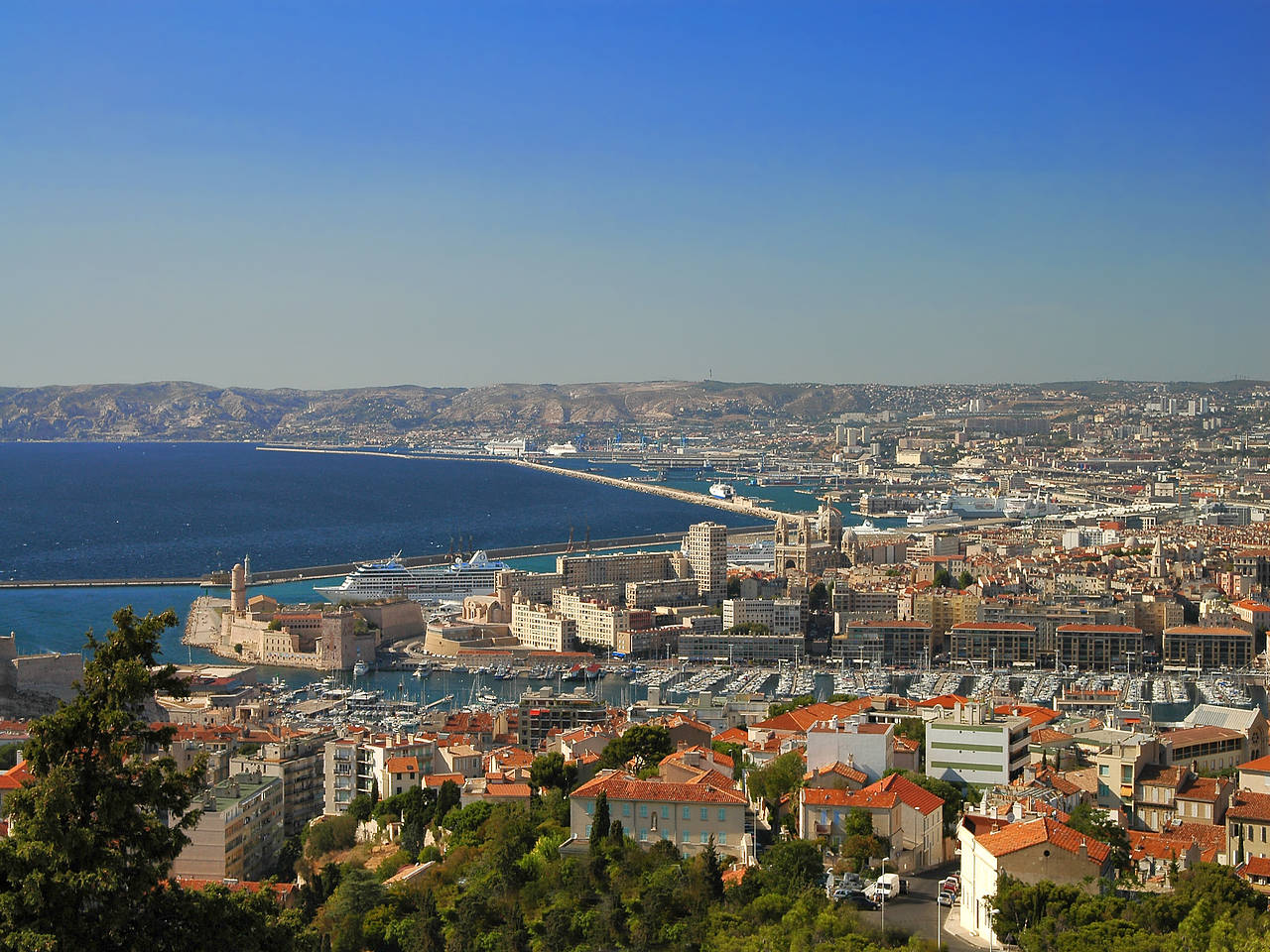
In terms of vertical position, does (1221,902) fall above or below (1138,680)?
above

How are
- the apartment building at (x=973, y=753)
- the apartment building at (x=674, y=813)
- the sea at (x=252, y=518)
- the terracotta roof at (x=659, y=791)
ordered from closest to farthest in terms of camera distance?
the apartment building at (x=674, y=813) < the terracotta roof at (x=659, y=791) < the apartment building at (x=973, y=753) < the sea at (x=252, y=518)

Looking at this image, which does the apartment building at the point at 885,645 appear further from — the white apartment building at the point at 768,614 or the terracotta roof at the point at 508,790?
the terracotta roof at the point at 508,790

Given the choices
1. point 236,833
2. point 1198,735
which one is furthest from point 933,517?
point 236,833

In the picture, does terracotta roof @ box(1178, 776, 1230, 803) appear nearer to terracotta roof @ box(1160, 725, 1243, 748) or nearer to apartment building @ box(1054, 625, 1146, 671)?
terracotta roof @ box(1160, 725, 1243, 748)

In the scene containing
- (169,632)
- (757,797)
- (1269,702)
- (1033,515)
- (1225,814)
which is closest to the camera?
(1225,814)

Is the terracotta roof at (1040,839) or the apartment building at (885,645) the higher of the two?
the terracotta roof at (1040,839)

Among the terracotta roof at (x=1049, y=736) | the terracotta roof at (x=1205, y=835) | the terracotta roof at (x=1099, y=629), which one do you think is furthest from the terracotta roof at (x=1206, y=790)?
the terracotta roof at (x=1099, y=629)

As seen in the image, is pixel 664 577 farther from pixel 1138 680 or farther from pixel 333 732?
pixel 333 732

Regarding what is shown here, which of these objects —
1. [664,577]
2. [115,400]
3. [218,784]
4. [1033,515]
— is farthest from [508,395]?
[218,784]
